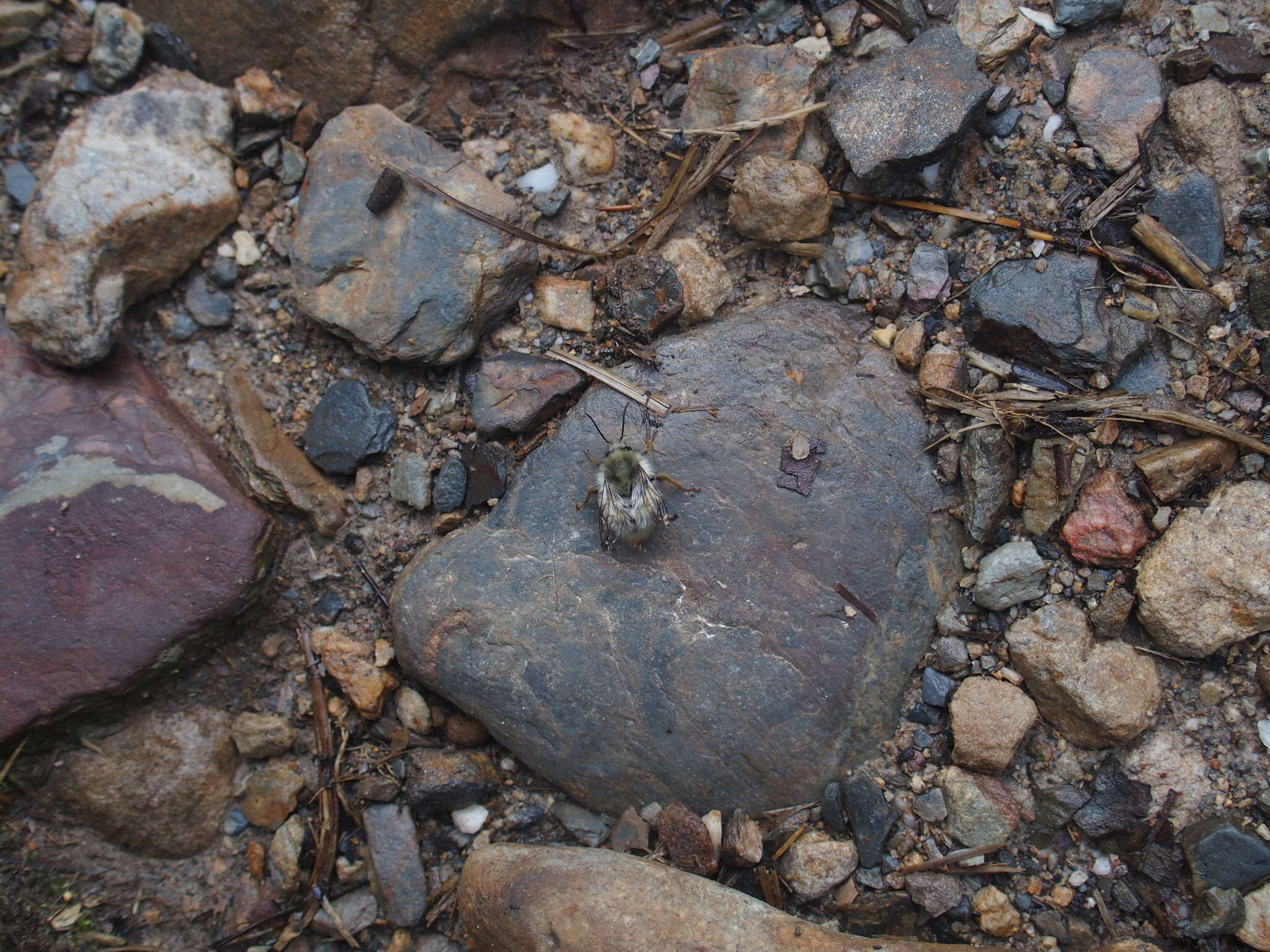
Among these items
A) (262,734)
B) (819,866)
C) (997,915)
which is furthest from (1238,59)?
(262,734)

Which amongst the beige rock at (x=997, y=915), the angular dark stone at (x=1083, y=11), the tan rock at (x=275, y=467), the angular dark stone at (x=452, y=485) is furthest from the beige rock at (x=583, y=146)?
the beige rock at (x=997, y=915)

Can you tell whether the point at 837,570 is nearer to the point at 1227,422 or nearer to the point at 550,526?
the point at 550,526

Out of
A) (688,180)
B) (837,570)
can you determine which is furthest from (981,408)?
(688,180)

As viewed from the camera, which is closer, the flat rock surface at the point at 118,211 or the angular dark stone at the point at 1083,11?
the angular dark stone at the point at 1083,11

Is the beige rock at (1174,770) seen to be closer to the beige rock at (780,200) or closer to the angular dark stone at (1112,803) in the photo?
the angular dark stone at (1112,803)

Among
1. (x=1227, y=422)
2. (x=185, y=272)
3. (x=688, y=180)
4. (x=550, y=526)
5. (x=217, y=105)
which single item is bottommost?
(x=550, y=526)

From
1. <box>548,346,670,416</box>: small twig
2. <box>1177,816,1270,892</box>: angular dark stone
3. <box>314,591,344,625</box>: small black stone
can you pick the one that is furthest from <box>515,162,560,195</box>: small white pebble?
<box>1177,816,1270,892</box>: angular dark stone

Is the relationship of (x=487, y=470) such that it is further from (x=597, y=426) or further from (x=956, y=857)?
(x=956, y=857)
